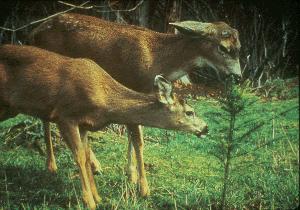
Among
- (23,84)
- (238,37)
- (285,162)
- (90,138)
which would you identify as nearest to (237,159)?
(285,162)

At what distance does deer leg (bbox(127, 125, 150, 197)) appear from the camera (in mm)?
4403

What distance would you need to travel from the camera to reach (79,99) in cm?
435

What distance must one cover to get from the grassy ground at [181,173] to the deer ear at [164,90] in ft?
0.65

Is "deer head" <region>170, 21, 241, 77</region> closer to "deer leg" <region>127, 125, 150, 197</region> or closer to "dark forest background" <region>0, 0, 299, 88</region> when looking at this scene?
"dark forest background" <region>0, 0, 299, 88</region>

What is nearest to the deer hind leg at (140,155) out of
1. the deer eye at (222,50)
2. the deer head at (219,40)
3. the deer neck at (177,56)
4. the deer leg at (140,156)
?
the deer leg at (140,156)

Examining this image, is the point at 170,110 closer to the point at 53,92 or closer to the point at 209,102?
the point at 209,102

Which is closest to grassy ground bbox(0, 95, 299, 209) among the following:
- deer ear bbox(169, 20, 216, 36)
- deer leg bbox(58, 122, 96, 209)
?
deer leg bbox(58, 122, 96, 209)

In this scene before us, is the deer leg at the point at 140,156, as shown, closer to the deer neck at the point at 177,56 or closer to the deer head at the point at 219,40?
the deer neck at the point at 177,56

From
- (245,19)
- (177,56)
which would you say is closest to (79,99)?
(177,56)

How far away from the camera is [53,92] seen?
4.38 m

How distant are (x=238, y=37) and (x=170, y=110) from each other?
75 cm

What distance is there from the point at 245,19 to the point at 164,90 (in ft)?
2.57

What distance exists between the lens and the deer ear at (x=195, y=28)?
14.4 feet

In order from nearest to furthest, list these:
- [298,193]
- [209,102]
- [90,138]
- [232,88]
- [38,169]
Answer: [232,88] → [298,193] → [209,102] → [38,169] → [90,138]
